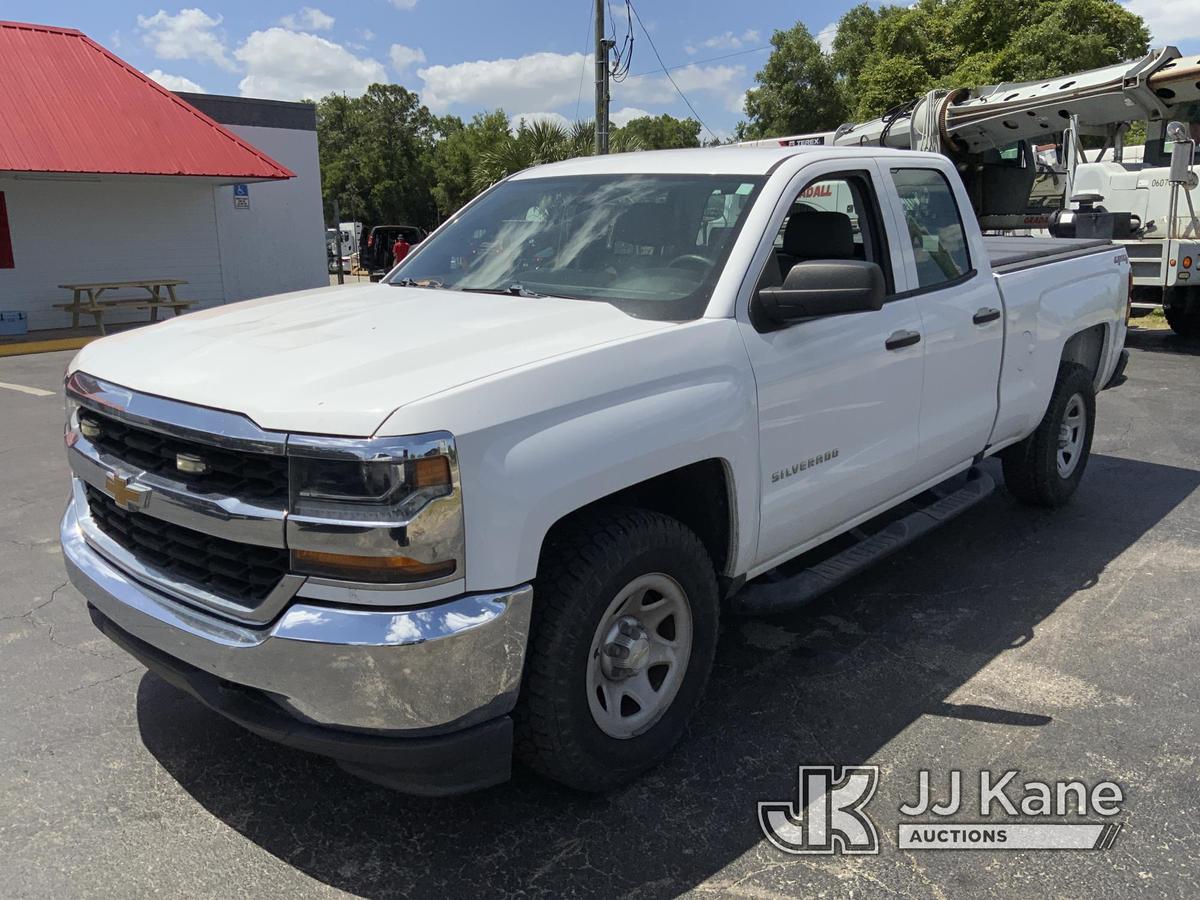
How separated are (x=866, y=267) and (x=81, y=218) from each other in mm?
17451

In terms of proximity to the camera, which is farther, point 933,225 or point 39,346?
point 39,346

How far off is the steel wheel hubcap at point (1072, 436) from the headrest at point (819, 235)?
2.32 meters

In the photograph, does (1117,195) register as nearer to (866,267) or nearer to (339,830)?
(866,267)

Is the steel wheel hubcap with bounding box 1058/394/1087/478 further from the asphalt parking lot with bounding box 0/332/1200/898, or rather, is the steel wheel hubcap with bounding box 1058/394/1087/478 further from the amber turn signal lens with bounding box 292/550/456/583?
the amber turn signal lens with bounding box 292/550/456/583

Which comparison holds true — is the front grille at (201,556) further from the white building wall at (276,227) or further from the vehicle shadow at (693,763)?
the white building wall at (276,227)

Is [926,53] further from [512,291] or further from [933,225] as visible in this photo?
[512,291]

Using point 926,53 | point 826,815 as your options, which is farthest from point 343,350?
point 926,53

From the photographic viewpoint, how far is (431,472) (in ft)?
7.81

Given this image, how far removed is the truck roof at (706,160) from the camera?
3.79 meters

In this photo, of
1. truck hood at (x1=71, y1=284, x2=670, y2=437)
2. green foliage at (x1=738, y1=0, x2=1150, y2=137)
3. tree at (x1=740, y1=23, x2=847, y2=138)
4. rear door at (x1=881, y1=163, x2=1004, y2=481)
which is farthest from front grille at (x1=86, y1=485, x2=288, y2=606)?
tree at (x1=740, y1=23, x2=847, y2=138)

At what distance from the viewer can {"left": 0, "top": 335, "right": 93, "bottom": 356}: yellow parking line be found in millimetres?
14266

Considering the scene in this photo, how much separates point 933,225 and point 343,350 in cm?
286

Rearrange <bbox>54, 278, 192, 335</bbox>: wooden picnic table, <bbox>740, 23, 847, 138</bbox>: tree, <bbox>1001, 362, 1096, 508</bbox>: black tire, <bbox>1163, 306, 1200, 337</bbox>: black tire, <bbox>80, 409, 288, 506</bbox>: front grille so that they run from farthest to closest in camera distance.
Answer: <bbox>740, 23, 847, 138</bbox>: tree
<bbox>54, 278, 192, 335</bbox>: wooden picnic table
<bbox>1163, 306, 1200, 337</bbox>: black tire
<bbox>1001, 362, 1096, 508</bbox>: black tire
<bbox>80, 409, 288, 506</bbox>: front grille

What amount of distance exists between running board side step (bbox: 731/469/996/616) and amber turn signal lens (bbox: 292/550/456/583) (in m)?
1.53
